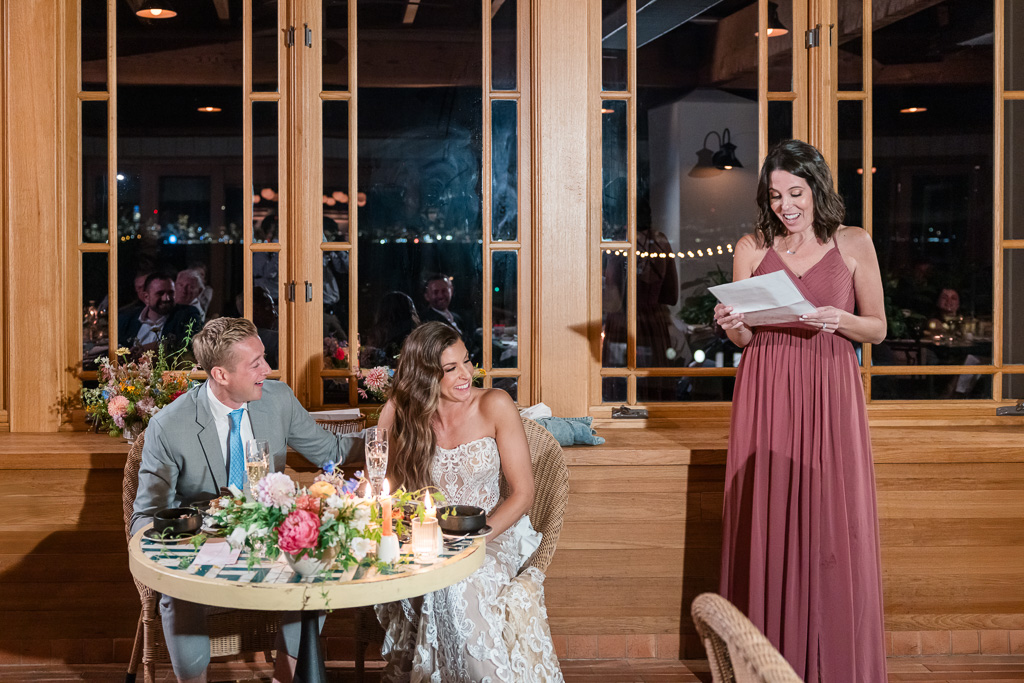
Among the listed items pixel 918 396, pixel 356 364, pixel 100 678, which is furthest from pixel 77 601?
pixel 918 396

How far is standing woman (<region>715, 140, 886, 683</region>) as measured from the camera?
2824mm

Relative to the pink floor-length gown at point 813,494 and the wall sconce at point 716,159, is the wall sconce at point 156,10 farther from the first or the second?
the pink floor-length gown at point 813,494

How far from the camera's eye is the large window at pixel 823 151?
3.85 m

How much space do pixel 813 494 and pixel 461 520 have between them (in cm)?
120

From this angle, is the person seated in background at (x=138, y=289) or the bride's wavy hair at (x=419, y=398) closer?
the bride's wavy hair at (x=419, y=398)

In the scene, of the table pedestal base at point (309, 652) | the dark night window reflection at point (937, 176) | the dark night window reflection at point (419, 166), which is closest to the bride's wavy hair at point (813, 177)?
the dark night window reflection at point (937, 176)

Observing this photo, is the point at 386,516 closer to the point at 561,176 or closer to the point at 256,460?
the point at 256,460

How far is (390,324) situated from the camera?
152 inches

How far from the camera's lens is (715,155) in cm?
387

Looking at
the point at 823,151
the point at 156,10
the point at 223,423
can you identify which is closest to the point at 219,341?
the point at 223,423

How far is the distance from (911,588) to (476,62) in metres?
2.76

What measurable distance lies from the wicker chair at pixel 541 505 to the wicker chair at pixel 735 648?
152 centimetres

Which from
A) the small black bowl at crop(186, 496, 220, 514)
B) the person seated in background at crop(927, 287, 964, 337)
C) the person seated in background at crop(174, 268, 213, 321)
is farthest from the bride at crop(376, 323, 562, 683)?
the person seated in background at crop(927, 287, 964, 337)

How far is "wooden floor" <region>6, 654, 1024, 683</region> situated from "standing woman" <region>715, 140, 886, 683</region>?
57cm
